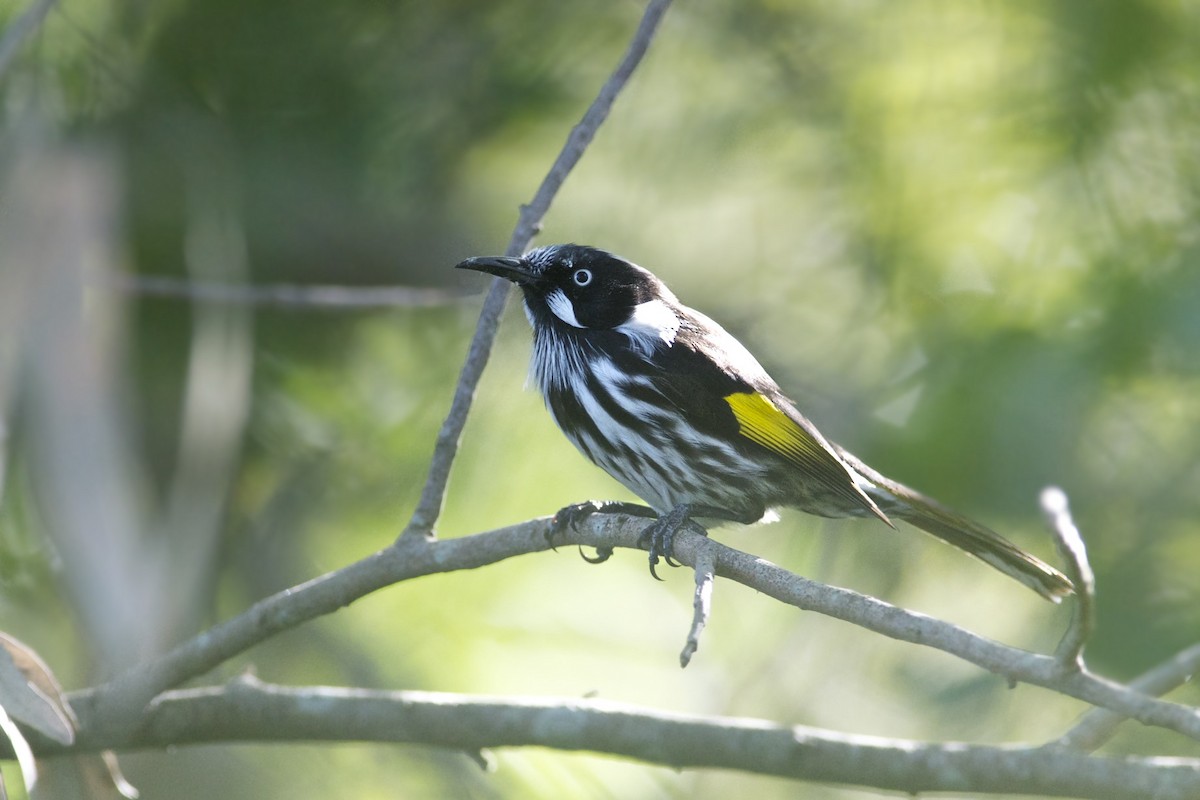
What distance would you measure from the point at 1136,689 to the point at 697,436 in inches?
44.5

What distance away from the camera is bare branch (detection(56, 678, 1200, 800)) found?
2.62m

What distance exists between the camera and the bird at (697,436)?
3.05 metres

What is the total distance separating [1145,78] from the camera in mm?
3582

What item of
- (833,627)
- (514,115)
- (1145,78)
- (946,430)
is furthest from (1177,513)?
(514,115)

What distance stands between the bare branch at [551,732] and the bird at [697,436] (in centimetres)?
47

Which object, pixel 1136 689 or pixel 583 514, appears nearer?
pixel 1136 689

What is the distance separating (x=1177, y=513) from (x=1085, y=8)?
1.45 meters

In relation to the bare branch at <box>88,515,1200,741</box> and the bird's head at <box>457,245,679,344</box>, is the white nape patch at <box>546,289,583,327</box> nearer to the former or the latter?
the bird's head at <box>457,245,679,344</box>

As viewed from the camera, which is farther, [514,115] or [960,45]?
[514,115]

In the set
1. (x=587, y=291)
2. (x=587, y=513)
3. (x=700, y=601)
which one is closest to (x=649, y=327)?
(x=587, y=291)

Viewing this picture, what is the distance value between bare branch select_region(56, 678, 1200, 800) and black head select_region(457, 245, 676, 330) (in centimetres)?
105

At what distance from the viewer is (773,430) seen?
3062 millimetres

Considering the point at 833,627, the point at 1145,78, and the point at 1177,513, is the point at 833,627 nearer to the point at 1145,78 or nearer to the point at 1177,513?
the point at 1177,513

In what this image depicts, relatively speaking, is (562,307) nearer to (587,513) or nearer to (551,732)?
(587,513)
